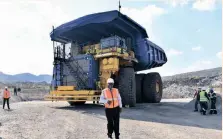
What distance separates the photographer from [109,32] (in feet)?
46.6

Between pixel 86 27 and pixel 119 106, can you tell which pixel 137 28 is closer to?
pixel 86 27

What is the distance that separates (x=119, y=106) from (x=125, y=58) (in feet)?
21.2

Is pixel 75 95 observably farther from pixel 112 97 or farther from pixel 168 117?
pixel 112 97

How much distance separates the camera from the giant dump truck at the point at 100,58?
496 inches

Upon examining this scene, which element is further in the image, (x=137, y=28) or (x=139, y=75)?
(x=139, y=75)

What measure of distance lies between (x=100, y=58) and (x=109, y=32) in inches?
69.6

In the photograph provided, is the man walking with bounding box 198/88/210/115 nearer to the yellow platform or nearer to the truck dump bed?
the truck dump bed

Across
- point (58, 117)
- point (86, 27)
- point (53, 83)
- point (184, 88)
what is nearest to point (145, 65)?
point (86, 27)

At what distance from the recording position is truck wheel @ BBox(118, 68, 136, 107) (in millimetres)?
12406

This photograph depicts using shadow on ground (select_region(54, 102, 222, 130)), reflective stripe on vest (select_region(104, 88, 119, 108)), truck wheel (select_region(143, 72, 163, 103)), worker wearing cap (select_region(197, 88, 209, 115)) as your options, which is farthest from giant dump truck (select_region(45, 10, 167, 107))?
reflective stripe on vest (select_region(104, 88, 119, 108))

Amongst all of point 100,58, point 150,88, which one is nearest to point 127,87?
point 100,58

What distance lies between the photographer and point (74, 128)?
25.2ft

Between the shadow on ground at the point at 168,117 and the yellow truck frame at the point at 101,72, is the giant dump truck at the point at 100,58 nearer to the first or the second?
the yellow truck frame at the point at 101,72

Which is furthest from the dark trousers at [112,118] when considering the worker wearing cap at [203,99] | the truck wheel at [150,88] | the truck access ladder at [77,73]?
the truck wheel at [150,88]
